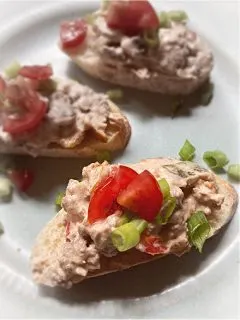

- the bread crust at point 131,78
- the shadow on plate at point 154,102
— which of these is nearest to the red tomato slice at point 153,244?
the shadow on plate at point 154,102

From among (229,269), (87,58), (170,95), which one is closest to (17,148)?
(87,58)

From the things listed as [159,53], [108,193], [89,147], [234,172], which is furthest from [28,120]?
[234,172]

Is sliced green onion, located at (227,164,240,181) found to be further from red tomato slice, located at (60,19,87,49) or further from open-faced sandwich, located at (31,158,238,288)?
red tomato slice, located at (60,19,87,49)

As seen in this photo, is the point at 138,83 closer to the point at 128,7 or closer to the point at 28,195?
the point at 128,7

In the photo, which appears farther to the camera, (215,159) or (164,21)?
(164,21)

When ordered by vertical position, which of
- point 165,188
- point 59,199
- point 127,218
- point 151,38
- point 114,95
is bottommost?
point 59,199

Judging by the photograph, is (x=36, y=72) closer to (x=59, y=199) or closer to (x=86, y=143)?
(x=86, y=143)
